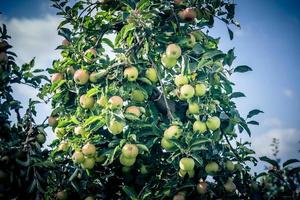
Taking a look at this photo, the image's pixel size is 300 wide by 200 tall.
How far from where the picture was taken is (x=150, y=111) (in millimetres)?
3387

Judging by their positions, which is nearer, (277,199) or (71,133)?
(277,199)

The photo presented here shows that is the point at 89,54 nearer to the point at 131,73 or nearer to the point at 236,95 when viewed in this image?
the point at 131,73

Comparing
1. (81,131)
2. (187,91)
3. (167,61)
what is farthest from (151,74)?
(81,131)

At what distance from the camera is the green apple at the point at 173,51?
3.18 metres

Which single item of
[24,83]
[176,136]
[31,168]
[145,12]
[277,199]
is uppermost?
[145,12]

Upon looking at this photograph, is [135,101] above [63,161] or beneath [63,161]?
above

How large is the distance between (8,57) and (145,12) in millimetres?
2091

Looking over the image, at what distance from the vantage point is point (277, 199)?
9.81 feet

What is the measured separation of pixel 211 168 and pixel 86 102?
1.49 metres

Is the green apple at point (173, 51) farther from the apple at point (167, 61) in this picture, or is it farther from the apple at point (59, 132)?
the apple at point (59, 132)

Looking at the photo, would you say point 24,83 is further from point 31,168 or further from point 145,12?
point 145,12

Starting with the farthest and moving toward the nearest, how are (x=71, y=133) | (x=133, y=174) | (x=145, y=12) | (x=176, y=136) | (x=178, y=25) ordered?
1. (x=71, y=133)
2. (x=133, y=174)
3. (x=178, y=25)
4. (x=145, y=12)
5. (x=176, y=136)

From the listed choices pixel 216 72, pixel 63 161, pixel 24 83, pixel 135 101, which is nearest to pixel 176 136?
pixel 135 101

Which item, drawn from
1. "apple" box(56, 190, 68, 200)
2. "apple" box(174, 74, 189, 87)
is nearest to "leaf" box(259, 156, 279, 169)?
"apple" box(174, 74, 189, 87)
